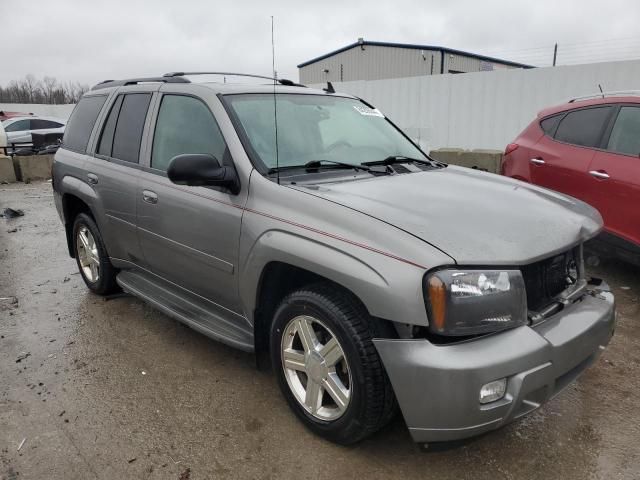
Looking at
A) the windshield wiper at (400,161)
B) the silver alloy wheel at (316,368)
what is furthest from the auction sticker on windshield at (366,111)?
the silver alloy wheel at (316,368)

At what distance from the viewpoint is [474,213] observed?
252 centimetres

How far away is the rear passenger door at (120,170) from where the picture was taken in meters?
3.80

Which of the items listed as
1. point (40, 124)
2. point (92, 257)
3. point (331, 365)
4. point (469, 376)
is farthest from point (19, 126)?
point (469, 376)

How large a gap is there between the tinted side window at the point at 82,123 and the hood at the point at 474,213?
2.72 metres

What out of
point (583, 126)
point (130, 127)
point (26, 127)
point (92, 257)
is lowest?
point (92, 257)

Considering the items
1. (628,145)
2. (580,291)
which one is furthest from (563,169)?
(580,291)

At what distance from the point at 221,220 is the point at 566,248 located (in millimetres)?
1851

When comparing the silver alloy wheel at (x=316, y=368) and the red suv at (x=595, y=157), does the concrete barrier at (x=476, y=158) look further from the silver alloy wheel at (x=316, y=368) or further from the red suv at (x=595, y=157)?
the silver alloy wheel at (x=316, y=368)

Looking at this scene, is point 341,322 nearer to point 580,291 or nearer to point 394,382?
point 394,382

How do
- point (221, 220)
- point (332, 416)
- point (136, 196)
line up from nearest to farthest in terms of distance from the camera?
1. point (332, 416)
2. point (221, 220)
3. point (136, 196)

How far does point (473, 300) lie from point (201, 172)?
156cm

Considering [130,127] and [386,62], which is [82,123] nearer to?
[130,127]

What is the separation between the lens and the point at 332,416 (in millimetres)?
2574

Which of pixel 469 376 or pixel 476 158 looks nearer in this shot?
pixel 469 376
